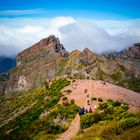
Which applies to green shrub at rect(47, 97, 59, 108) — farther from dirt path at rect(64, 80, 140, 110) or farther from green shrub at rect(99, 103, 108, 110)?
green shrub at rect(99, 103, 108, 110)

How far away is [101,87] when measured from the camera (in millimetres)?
88438

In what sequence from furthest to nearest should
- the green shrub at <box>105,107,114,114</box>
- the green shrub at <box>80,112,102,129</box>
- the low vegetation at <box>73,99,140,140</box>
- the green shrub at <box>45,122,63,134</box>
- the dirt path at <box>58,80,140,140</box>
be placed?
the dirt path at <box>58,80,140,140</box>, the green shrub at <box>105,107,114,114</box>, the green shrub at <box>45,122,63,134</box>, the green shrub at <box>80,112,102,129</box>, the low vegetation at <box>73,99,140,140</box>

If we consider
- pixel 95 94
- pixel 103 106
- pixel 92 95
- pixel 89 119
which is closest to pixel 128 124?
pixel 89 119

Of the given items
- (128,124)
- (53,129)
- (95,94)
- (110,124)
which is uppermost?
(95,94)

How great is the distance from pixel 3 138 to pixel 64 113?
16.0 meters

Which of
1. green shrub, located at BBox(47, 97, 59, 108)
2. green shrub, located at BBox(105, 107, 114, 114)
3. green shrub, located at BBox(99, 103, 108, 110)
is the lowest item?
green shrub, located at BBox(105, 107, 114, 114)

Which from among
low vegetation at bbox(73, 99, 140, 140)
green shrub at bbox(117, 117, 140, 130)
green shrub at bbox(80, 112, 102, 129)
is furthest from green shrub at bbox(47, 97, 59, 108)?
green shrub at bbox(117, 117, 140, 130)

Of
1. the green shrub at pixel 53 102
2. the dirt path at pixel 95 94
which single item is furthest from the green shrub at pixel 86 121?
the green shrub at pixel 53 102

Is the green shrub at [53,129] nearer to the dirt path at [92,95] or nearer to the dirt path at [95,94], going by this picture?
the dirt path at [92,95]

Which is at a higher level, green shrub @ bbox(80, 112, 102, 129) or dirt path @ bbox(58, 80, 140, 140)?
dirt path @ bbox(58, 80, 140, 140)

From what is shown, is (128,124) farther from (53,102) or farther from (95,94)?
(53,102)

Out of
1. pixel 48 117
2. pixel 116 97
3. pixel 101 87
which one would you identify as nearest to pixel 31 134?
pixel 48 117

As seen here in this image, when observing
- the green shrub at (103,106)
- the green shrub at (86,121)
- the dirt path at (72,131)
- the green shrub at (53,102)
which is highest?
the green shrub at (53,102)

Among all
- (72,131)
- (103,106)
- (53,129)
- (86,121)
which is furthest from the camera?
(103,106)
